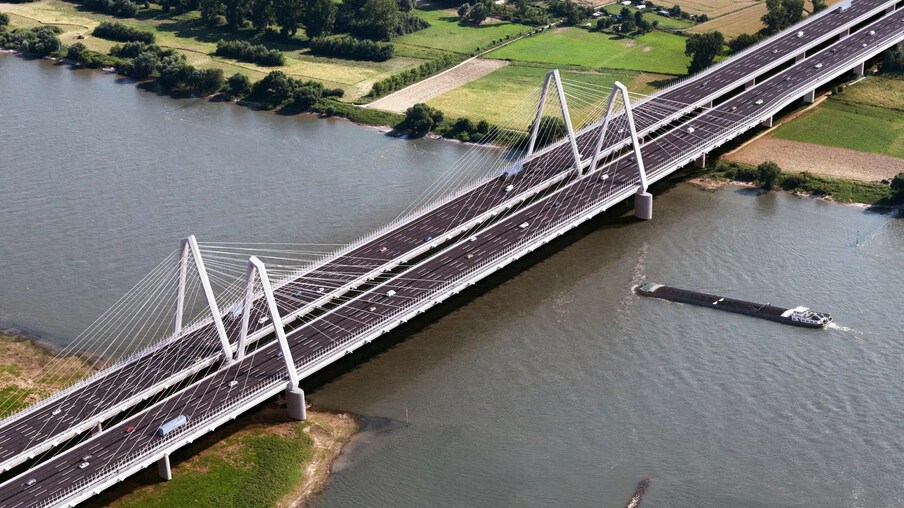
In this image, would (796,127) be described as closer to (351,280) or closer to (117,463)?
(351,280)

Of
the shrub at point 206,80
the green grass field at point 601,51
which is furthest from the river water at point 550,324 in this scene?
the green grass field at point 601,51

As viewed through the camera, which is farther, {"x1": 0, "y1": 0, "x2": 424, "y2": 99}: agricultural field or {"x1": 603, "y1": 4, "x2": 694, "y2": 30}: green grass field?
{"x1": 603, "y1": 4, "x2": 694, "y2": 30}: green grass field

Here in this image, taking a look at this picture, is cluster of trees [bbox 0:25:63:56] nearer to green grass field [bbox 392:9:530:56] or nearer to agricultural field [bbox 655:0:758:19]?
green grass field [bbox 392:9:530:56]

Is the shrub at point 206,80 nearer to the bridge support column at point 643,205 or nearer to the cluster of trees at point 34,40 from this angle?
the cluster of trees at point 34,40

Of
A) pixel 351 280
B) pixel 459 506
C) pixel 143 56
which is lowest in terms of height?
pixel 459 506

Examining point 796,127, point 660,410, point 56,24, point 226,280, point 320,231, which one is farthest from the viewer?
Result: point 56,24

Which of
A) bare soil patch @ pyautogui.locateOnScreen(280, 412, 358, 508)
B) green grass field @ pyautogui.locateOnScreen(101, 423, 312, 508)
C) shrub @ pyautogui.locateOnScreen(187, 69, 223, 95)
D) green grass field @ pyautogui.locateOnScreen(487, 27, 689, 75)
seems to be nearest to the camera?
green grass field @ pyautogui.locateOnScreen(101, 423, 312, 508)

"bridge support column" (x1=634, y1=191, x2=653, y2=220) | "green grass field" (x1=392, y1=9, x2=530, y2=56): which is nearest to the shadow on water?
"bridge support column" (x1=634, y1=191, x2=653, y2=220)

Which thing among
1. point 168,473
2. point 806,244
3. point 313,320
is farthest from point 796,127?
point 168,473
